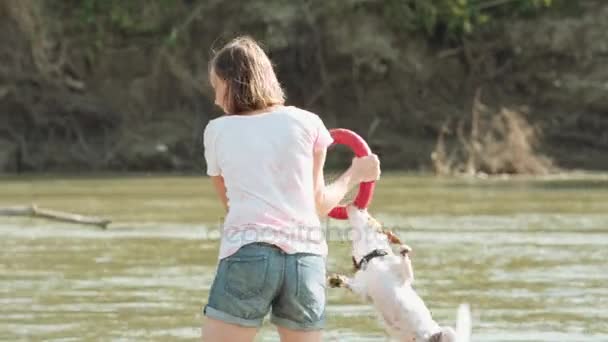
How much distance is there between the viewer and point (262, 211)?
6043 millimetres

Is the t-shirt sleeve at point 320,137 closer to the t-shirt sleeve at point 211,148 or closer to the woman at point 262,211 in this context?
the woman at point 262,211

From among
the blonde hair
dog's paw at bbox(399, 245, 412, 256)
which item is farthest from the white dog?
the blonde hair

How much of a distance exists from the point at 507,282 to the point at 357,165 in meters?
6.42

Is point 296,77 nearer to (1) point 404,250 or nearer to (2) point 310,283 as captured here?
(1) point 404,250

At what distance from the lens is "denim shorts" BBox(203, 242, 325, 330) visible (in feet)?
19.6

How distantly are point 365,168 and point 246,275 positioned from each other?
825 millimetres

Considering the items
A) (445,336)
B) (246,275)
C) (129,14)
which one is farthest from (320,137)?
(129,14)

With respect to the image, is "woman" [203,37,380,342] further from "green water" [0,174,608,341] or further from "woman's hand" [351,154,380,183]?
"green water" [0,174,608,341]

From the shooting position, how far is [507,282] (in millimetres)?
12805

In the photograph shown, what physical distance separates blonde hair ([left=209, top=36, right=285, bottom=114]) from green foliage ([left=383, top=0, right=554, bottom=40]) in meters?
28.8

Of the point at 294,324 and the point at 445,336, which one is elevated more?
the point at 294,324

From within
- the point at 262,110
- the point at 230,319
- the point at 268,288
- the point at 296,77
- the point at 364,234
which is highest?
the point at 262,110

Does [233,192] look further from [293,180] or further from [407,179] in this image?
[407,179]

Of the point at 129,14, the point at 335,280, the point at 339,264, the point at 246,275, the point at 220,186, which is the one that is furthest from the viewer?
the point at 129,14
